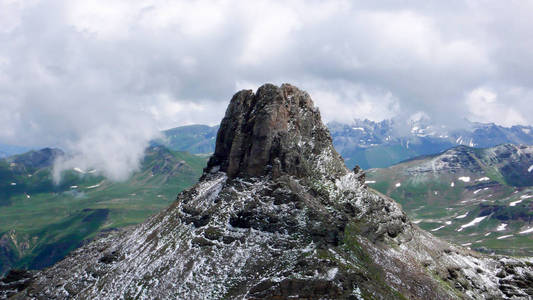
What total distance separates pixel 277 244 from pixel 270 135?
31.5 m

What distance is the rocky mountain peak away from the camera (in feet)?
341

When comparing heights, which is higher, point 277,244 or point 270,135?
point 270,135

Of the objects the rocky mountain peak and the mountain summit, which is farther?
the rocky mountain peak

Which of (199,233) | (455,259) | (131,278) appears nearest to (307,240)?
(199,233)

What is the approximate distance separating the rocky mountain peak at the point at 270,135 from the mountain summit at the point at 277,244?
0.31 metres

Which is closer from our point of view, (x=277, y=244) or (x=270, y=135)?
(x=277, y=244)

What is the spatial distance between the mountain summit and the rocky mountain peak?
31 cm

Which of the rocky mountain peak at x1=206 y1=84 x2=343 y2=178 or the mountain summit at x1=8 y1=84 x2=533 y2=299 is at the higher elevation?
the rocky mountain peak at x1=206 y1=84 x2=343 y2=178

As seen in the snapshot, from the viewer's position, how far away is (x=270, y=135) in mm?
105250

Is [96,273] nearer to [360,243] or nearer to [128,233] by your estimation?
[128,233]

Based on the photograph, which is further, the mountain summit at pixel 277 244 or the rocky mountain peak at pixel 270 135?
the rocky mountain peak at pixel 270 135

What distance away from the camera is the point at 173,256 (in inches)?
3548

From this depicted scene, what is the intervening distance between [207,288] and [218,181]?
36.4m

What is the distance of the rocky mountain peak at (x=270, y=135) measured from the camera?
103875mm
